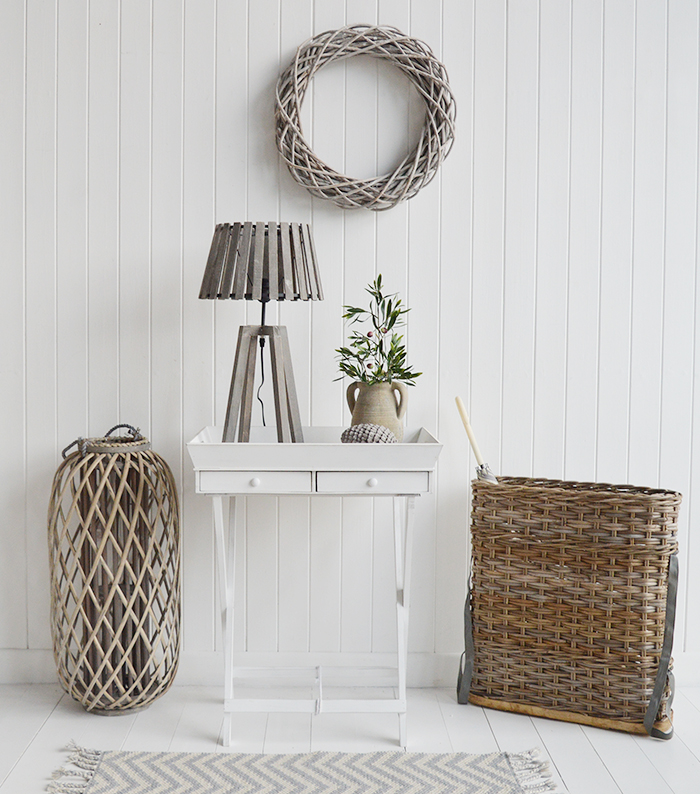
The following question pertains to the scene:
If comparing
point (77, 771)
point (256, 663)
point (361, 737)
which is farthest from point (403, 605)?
point (77, 771)

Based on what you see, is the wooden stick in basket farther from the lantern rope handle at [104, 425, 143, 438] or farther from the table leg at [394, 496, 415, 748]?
the lantern rope handle at [104, 425, 143, 438]

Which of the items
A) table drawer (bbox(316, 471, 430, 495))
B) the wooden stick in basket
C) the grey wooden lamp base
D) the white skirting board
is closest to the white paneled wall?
→ the white skirting board

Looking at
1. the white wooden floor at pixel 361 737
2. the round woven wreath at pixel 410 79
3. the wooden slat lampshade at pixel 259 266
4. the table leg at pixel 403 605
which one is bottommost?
the white wooden floor at pixel 361 737

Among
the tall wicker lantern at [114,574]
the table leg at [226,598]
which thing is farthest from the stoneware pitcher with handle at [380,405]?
the tall wicker lantern at [114,574]

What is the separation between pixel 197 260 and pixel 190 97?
489mm

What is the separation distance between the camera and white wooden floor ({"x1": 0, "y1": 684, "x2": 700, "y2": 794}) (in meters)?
2.07

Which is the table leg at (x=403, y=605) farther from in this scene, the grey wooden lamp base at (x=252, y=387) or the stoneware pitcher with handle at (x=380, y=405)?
the grey wooden lamp base at (x=252, y=387)

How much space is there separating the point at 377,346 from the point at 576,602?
0.91m

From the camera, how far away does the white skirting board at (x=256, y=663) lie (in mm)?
2607

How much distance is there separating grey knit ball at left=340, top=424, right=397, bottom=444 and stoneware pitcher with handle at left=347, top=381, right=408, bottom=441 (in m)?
0.09

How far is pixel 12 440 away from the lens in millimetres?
2584

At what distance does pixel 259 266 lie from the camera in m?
2.16

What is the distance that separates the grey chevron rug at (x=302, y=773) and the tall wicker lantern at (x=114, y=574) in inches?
9.8

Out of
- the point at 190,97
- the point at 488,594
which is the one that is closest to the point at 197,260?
the point at 190,97
